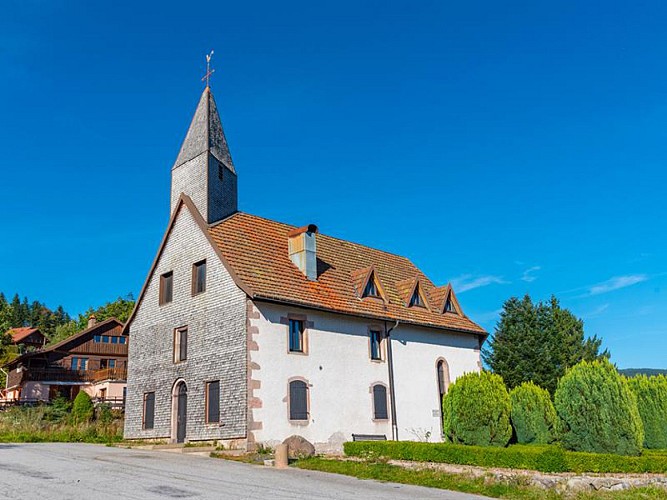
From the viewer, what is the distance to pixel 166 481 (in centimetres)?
1394

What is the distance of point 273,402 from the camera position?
73.3 feet

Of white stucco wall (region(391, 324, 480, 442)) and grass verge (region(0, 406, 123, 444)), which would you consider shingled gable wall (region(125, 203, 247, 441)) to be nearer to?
grass verge (region(0, 406, 123, 444))

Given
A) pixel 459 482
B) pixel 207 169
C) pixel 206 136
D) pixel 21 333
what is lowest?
pixel 459 482

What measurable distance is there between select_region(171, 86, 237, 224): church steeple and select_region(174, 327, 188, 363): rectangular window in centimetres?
488

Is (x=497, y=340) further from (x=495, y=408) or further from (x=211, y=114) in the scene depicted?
(x=211, y=114)

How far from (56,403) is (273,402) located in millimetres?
22667

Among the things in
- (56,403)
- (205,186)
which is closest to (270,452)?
(205,186)

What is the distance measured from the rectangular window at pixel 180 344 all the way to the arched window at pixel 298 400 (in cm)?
517

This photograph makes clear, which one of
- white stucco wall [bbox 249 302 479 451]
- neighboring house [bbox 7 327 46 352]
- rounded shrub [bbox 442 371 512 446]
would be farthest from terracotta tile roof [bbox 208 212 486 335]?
neighboring house [bbox 7 327 46 352]

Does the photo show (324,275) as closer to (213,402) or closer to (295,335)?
(295,335)

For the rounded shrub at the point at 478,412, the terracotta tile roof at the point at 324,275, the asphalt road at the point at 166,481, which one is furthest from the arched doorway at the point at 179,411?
the rounded shrub at the point at 478,412

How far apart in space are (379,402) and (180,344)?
895 cm

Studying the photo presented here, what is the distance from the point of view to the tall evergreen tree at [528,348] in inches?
1677

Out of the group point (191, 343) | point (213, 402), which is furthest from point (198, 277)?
point (213, 402)
